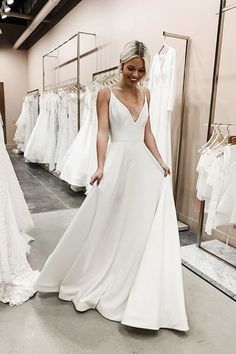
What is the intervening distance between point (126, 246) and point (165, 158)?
1.34 m

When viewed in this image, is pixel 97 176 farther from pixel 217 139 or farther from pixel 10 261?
pixel 217 139

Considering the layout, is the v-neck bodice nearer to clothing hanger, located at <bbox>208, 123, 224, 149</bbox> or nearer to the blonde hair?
the blonde hair

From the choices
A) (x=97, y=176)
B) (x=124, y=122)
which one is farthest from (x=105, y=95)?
(x=97, y=176)

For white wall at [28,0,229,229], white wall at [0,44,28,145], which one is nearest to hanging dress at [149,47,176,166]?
white wall at [28,0,229,229]

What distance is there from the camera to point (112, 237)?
178cm

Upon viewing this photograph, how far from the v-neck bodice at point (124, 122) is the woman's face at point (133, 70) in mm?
124

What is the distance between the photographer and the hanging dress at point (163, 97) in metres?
2.82

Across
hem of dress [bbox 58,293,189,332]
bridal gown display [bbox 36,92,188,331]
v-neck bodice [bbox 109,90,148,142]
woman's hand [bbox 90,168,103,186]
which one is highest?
v-neck bodice [bbox 109,90,148,142]

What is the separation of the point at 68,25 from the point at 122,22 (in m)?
2.23

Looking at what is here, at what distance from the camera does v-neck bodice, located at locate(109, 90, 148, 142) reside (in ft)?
5.48

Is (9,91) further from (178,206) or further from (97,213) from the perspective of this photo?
(97,213)

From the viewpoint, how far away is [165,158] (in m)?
2.86

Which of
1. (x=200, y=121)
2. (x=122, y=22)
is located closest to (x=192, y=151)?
(x=200, y=121)

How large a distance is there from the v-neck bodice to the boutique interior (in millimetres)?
556
